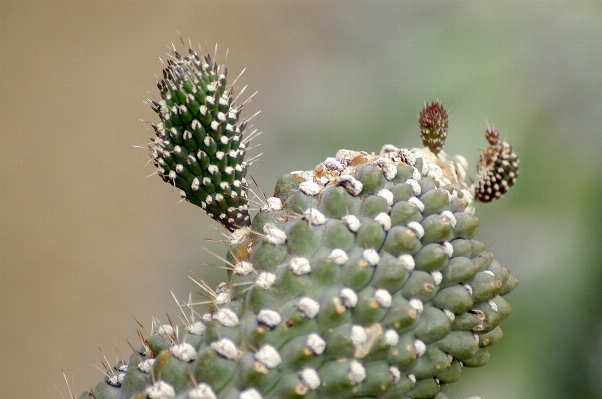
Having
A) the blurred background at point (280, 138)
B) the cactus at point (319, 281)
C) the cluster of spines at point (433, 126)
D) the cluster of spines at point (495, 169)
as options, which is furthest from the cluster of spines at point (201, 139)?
the cluster of spines at point (495, 169)

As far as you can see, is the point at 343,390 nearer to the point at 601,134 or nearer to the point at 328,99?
the point at 601,134

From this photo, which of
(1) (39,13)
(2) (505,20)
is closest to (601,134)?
(2) (505,20)

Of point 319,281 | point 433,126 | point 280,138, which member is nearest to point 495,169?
point 433,126

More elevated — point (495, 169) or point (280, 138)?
point (280, 138)

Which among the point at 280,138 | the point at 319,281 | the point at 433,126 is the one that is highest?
the point at 280,138

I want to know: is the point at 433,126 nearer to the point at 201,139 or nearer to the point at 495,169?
the point at 495,169

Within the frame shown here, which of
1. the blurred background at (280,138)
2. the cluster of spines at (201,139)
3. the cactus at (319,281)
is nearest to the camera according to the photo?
the cactus at (319,281)

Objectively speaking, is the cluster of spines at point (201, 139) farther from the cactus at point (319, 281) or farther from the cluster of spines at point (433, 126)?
the cluster of spines at point (433, 126)
